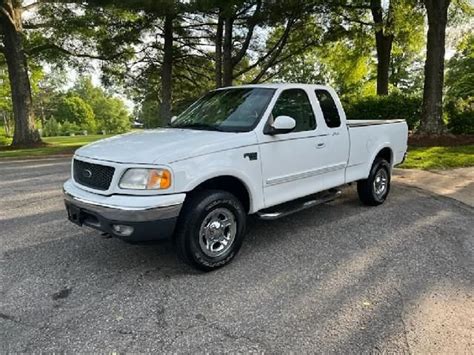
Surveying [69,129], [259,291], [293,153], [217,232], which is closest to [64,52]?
[293,153]

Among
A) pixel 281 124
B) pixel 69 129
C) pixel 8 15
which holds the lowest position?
pixel 69 129

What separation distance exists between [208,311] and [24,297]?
172cm

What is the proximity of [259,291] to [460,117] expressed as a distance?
48.1ft

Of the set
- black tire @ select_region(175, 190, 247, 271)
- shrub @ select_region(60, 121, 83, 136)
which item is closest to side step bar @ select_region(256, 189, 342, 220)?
black tire @ select_region(175, 190, 247, 271)

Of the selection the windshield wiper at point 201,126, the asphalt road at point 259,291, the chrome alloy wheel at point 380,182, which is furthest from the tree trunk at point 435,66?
the windshield wiper at point 201,126

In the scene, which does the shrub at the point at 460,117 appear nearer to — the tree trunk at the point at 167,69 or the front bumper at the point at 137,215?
the tree trunk at the point at 167,69

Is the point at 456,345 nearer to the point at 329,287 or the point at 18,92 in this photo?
the point at 329,287

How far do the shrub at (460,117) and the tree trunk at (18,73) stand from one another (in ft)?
63.5

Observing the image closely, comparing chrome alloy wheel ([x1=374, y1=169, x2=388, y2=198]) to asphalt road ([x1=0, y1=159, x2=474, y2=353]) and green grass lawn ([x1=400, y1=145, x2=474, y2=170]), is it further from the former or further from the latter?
green grass lawn ([x1=400, y1=145, x2=474, y2=170])

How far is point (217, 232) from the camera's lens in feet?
13.1

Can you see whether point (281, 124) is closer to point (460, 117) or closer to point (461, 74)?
point (460, 117)

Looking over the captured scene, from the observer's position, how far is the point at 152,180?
3.52 metres

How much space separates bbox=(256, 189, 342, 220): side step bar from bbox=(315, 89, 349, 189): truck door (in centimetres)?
16

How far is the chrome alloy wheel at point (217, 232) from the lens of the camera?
3.86 metres
